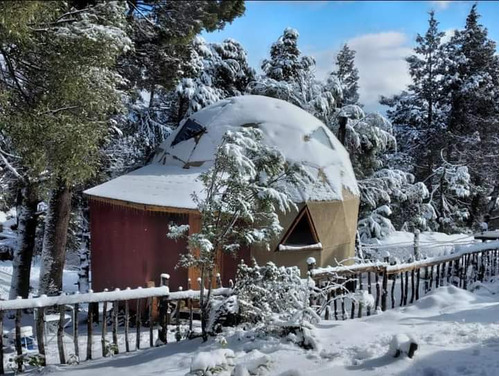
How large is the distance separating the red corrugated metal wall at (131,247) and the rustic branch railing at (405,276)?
3.50m

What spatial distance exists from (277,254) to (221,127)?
3634 millimetres

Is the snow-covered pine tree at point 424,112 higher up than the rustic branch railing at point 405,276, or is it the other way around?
the snow-covered pine tree at point 424,112

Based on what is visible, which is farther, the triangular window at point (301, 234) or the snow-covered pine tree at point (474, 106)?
the snow-covered pine tree at point (474, 106)

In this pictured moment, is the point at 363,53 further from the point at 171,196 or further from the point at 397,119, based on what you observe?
the point at 397,119

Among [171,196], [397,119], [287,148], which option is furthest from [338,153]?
[397,119]

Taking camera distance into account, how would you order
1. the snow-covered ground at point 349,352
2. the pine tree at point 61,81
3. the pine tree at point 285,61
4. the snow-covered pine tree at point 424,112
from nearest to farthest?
the snow-covered ground at point 349,352 < the pine tree at point 61,81 < the pine tree at point 285,61 < the snow-covered pine tree at point 424,112

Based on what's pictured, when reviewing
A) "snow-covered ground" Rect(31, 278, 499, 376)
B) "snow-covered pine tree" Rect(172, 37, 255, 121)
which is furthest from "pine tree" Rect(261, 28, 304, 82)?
"snow-covered ground" Rect(31, 278, 499, 376)

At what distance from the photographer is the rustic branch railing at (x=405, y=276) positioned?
6473 millimetres

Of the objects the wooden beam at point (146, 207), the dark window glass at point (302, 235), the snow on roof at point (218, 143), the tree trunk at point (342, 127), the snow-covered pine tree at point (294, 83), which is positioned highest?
the snow-covered pine tree at point (294, 83)

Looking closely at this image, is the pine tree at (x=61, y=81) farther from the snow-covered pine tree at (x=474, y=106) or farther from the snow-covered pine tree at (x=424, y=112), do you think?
the snow-covered pine tree at (x=474, y=106)

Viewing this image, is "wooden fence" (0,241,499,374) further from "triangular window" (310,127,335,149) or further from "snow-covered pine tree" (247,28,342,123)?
"snow-covered pine tree" (247,28,342,123)

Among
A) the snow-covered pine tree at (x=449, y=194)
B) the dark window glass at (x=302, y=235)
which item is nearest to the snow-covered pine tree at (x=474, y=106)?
the snow-covered pine tree at (x=449, y=194)

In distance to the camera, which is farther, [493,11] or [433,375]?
[493,11]

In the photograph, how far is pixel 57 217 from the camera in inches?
377
